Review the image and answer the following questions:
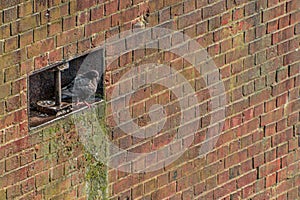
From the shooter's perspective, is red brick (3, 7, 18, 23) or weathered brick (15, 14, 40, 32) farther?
weathered brick (15, 14, 40, 32)

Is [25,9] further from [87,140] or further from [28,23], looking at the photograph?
[87,140]

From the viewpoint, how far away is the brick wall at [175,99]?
7531 mm

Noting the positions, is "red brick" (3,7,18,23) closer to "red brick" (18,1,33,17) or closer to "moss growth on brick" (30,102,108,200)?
"red brick" (18,1,33,17)

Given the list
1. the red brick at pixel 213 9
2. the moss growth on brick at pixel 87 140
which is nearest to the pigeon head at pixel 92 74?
the moss growth on brick at pixel 87 140

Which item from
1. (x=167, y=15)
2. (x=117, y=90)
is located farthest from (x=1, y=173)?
(x=167, y=15)

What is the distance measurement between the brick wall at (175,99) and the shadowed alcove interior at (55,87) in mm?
72

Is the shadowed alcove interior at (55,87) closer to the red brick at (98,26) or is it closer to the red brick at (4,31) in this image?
the red brick at (98,26)

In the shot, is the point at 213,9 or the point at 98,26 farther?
the point at 213,9

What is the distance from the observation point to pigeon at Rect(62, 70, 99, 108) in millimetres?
8031

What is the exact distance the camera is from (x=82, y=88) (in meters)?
8.05

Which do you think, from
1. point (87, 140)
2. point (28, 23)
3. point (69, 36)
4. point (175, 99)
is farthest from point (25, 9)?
point (175, 99)

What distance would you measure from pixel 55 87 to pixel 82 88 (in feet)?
0.66

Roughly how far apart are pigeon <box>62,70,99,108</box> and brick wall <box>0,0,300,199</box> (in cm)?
10

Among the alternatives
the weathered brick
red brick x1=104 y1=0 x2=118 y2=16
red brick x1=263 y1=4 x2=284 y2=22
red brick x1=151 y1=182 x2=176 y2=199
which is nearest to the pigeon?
red brick x1=104 y1=0 x2=118 y2=16
